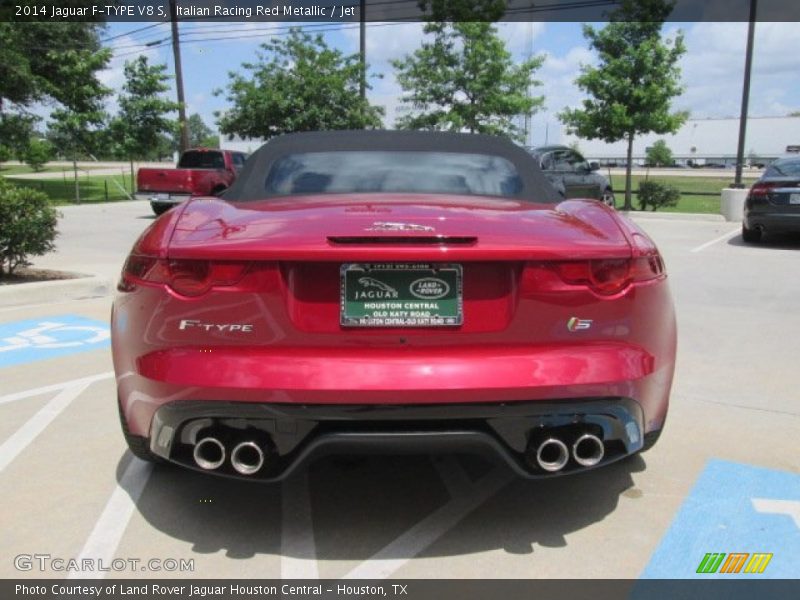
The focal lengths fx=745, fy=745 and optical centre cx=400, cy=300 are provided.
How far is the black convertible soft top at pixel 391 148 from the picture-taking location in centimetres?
359

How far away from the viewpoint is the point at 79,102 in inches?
1016

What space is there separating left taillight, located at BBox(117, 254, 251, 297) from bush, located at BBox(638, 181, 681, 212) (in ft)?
65.2

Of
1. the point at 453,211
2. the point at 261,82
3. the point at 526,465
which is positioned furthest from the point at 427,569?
the point at 261,82

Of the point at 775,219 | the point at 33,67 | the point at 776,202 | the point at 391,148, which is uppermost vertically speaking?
the point at 33,67

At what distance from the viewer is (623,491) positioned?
3361 millimetres

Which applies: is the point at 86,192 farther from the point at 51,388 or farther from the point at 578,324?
the point at 578,324

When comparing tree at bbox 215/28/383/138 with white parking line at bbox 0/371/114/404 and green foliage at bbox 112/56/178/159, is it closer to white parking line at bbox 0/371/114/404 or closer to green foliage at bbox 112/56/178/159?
green foliage at bbox 112/56/178/159

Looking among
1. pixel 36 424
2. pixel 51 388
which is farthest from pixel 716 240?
pixel 36 424

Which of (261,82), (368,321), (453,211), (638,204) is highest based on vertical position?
(261,82)

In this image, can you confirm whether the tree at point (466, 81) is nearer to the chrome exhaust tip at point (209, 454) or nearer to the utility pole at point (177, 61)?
the utility pole at point (177, 61)

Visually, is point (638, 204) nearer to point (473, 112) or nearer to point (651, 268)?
point (473, 112)

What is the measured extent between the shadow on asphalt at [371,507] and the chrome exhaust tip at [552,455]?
16.4 inches

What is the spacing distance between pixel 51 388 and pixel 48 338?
5.22 feet
